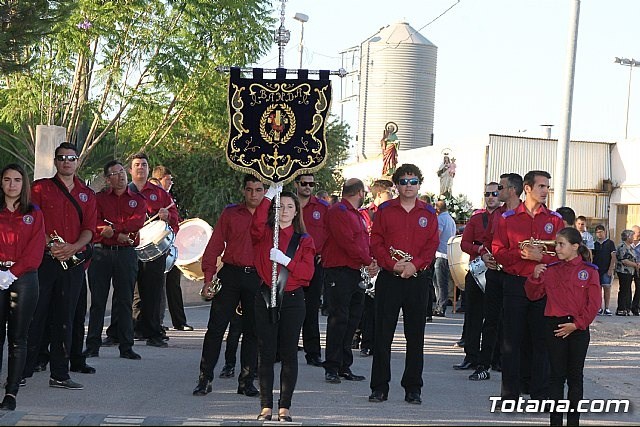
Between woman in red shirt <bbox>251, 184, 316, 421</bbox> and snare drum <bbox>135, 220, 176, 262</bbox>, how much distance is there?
4231 millimetres

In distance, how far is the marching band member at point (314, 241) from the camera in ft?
39.1

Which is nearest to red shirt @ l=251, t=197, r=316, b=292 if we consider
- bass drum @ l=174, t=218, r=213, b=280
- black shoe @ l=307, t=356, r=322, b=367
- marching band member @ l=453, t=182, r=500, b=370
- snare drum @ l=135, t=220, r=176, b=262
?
black shoe @ l=307, t=356, r=322, b=367

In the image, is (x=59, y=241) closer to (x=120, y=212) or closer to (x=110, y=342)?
(x=120, y=212)

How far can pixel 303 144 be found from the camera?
9.53 metres

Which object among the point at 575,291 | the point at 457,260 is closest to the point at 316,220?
the point at 575,291

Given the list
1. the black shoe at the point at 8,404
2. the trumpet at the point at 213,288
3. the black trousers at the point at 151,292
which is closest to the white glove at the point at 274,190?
the trumpet at the point at 213,288

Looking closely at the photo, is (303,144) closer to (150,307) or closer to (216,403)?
(216,403)

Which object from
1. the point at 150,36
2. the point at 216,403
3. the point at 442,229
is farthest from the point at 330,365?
the point at 150,36

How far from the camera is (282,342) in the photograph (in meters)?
8.79

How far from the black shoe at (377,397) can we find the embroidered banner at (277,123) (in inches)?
84.8

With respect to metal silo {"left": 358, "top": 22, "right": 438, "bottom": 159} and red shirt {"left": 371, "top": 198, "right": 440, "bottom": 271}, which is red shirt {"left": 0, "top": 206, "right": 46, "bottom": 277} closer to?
red shirt {"left": 371, "top": 198, "right": 440, "bottom": 271}

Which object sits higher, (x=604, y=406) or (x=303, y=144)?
(x=303, y=144)

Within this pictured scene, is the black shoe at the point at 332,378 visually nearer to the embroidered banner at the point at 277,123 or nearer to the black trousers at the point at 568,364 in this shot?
the embroidered banner at the point at 277,123

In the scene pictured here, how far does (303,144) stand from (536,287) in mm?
2421
